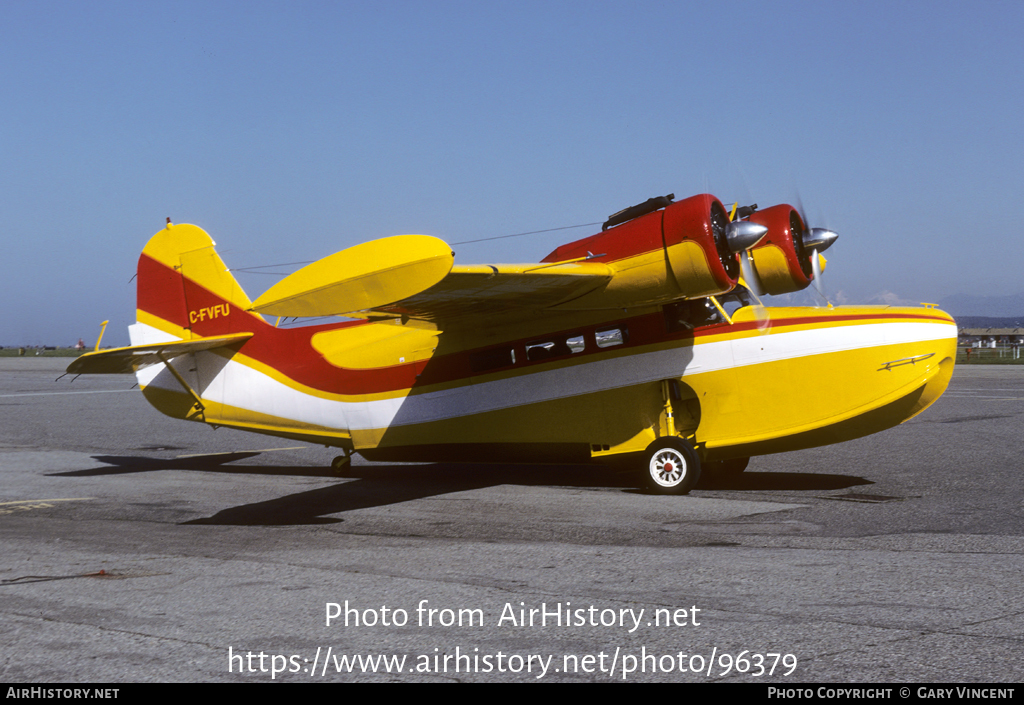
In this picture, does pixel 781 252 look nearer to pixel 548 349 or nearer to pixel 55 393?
pixel 548 349

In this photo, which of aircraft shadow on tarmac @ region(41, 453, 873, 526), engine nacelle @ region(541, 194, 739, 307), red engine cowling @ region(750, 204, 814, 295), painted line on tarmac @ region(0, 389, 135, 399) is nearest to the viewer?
engine nacelle @ region(541, 194, 739, 307)

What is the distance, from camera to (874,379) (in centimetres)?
980

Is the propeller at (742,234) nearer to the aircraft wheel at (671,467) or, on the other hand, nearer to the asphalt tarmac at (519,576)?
the asphalt tarmac at (519,576)

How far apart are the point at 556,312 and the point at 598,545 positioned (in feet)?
13.3

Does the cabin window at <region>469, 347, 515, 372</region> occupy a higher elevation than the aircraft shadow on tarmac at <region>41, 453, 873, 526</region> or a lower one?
higher

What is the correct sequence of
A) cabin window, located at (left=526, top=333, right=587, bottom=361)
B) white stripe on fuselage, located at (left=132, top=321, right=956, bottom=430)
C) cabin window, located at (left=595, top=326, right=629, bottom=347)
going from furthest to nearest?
cabin window, located at (left=526, top=333, right=587, bottom=361) → cabin window, located at (left=595, top=326, right=629, bottom=347) → white stripe on fuselage, located at (left=132, top=321, right=956, bottom=430)

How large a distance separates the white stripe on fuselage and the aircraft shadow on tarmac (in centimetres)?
105

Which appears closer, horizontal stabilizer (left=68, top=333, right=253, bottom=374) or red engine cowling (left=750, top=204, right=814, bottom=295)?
red engine cowling (left=750, top=204, right=814, bottom=295)

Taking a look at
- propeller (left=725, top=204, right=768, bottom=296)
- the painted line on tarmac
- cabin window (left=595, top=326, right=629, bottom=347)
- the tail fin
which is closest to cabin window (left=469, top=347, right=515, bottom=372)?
cabin window (left=595, top=326, right=629, bottom=347)

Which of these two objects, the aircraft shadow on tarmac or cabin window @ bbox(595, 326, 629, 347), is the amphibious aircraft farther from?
the aircraft shadow on tarmac

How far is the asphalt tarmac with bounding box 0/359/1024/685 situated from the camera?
4.33 metres

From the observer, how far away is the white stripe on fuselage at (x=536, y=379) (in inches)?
394
